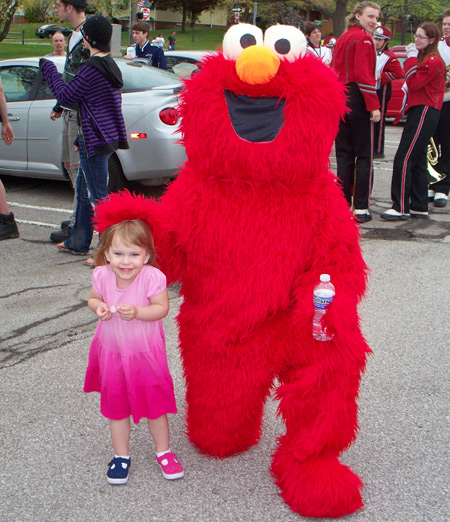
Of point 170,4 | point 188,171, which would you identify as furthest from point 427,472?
point 170,4

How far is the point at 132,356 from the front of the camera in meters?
2.36

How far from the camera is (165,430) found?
2527mm

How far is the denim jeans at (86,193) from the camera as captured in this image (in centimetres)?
482

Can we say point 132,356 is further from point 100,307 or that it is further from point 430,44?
point 430,44

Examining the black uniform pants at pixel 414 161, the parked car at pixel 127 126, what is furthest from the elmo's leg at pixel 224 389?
the black uniform pants at pixel 414 161

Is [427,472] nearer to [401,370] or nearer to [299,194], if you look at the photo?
[401,370]

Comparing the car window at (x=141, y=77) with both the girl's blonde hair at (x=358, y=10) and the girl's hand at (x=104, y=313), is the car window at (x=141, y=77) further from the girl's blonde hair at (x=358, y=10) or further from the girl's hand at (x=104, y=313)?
the girl's hand at (x=104, y=313)

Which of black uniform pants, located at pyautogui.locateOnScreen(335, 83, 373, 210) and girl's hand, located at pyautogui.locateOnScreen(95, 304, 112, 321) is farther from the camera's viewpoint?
black uniform pants, located at pyautogui.locateOnScreen(335, 83, 373, 210)

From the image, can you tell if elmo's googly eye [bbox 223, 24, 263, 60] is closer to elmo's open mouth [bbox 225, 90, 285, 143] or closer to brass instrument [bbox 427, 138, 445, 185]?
elmo's open mouth [bbox 225, 90, 285, 143]

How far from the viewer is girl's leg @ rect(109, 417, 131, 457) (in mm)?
2459

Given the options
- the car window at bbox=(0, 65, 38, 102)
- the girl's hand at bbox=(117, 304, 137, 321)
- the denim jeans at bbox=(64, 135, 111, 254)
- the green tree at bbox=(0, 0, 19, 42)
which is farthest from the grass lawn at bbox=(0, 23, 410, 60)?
the girl's hand at bbox=(117, 304, 137, 321)

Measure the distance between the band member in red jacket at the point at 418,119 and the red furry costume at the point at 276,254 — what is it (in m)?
4.32

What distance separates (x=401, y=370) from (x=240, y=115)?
1.88m

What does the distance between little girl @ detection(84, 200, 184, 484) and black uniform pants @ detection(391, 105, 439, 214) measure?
15.5ft
